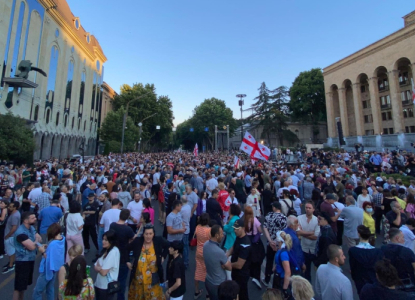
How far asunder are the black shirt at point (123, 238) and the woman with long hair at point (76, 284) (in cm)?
108

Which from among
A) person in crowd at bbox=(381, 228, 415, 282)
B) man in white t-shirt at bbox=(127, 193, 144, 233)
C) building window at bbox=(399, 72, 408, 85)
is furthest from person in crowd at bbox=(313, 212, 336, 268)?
building window at bbox=(399, 72, 408, 85)

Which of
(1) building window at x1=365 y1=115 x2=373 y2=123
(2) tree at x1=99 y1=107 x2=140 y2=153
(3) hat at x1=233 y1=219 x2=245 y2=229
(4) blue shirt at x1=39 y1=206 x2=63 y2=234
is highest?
(1) building window at x1=365 y1=115 x2=373 y2=123

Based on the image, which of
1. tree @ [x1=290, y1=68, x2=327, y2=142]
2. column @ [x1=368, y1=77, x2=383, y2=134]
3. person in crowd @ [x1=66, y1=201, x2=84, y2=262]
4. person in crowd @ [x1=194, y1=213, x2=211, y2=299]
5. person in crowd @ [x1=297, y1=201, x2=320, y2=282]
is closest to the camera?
person in crowd @ [x1=194, y1=213, x2=211, y2=299]

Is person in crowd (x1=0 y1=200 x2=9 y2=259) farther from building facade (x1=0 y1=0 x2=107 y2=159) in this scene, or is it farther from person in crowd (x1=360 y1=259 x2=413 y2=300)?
building facade (x1=0 y1=0 x2=107 y2=159)

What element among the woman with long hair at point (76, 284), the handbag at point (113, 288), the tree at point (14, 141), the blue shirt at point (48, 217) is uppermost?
the tree at point (14, 141)

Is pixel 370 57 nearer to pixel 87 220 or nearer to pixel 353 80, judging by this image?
pixel 353 80

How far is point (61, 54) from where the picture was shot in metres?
30.9

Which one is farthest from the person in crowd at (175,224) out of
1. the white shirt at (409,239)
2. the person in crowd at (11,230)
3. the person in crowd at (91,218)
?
the white shirt at (409,239)

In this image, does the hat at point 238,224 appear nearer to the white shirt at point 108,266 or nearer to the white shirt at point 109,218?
the white shirt at point 108,266

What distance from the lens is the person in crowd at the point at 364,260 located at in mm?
3197

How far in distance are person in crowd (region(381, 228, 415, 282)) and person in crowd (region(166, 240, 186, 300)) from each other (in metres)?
3.02

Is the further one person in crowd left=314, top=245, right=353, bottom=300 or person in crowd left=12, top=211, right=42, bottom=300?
person in crowd left=12, top=211, right=42, bottom=300

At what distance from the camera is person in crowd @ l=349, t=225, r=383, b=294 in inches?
126

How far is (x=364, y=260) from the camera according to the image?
321 cm
